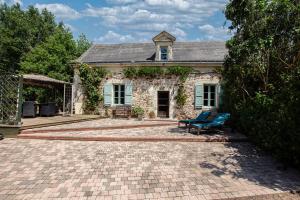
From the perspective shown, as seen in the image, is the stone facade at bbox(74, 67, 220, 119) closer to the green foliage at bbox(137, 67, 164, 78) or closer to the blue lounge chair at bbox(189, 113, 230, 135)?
the green foliage at bbox(137, 67, 164, 78)

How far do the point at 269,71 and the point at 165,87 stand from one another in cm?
678

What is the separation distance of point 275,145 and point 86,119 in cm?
947

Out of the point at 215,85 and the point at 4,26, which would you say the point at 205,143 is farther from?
the point at 4,26

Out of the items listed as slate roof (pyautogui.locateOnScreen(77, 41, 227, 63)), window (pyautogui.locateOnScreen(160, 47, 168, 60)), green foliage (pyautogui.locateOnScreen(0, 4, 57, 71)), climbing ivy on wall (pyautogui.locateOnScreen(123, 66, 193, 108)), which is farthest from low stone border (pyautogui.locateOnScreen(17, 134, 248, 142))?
green foliage (pyautogui.locateOnScreen(0, 4, 57, 71))

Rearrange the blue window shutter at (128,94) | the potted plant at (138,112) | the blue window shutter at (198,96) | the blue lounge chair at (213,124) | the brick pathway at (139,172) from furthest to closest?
the blue window shutter at (128,94)
the potted plant at (138,112)
the blue window shutter at (198,96)
the blue lounge chair at (213,124)
the brick pathway at (139,172)

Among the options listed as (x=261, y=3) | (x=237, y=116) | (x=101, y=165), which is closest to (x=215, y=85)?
(x=237, y=116)

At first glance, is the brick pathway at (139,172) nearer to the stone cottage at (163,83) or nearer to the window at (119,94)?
the stone cottage at (163,83)

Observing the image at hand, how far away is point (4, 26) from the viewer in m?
26.7

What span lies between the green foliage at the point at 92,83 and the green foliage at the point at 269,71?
836 centimetres

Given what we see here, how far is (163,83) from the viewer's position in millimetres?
13133

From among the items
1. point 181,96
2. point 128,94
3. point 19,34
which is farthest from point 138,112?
point 19,34

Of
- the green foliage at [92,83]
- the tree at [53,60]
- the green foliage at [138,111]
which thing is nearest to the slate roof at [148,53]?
the green foliage at [92,83]

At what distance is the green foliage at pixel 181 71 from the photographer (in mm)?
12836

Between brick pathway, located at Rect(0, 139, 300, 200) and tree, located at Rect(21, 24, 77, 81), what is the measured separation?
13.8 m
